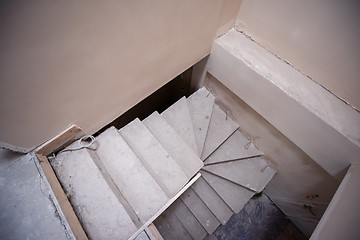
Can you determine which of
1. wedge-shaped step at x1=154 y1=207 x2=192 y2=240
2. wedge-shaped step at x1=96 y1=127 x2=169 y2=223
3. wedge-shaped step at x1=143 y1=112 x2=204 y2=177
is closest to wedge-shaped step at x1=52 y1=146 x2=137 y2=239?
wedge-shaped step at x1=96 y1=127 x2=169 y2=223

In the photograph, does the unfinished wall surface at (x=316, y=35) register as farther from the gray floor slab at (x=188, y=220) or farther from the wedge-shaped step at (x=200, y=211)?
the gray floor slab at (x=188, y=220)

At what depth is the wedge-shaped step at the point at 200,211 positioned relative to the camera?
12.3 ft

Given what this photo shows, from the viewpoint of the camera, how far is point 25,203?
1.95 meters

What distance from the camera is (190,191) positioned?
3969mm

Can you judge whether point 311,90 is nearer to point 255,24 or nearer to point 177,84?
point 255,24

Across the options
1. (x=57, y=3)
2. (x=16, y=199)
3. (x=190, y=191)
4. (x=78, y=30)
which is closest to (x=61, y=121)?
(x=16, y=199)

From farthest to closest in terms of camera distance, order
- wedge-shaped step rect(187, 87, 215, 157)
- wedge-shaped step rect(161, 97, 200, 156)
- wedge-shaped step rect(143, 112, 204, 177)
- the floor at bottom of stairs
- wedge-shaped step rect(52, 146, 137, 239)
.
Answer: the floor at bottom of stairs < wedge-shaped step rect(187, 87, 215, 157) < wedge-shaped step rect(161, 97, 200, 156) < wedge-shaped step rect(143, 112, 204, 177) < wedge-shaped step rect(52, 146, 137, 239)

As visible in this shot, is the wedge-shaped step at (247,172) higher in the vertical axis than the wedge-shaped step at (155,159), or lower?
lower

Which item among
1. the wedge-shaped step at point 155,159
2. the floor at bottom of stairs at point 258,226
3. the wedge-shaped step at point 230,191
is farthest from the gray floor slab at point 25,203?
the floor at bottom of stairs at point 258,226

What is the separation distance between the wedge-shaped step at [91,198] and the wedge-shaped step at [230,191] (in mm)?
1970

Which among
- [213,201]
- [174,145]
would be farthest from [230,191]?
[174,145]

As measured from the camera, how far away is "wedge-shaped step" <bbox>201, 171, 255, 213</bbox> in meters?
3.77

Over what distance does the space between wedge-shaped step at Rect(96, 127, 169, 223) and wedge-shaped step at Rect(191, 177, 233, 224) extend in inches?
62.8

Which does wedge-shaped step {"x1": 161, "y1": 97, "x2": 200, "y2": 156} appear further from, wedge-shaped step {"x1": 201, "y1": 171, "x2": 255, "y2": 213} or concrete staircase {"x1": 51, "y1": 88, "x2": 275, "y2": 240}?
wedge-shaped step {"x1": 201, "y1": 171, "x2": 255, "y2": 213}
